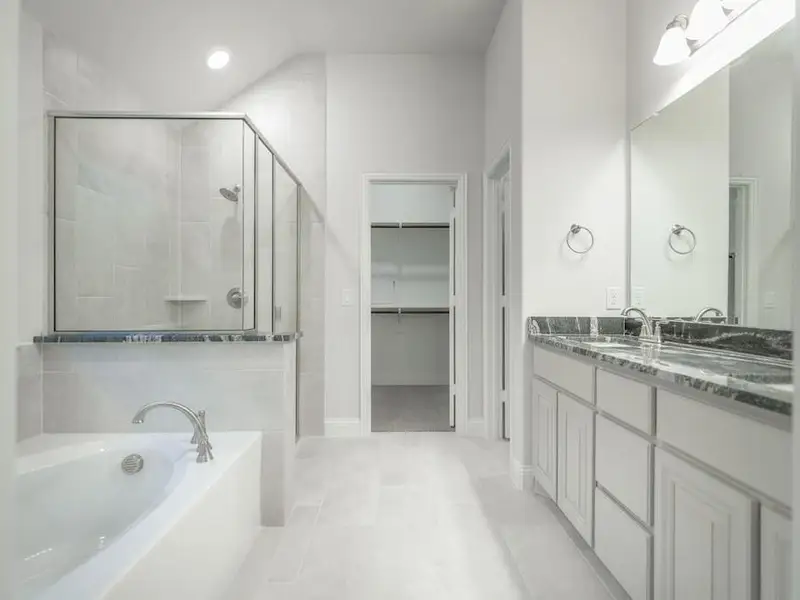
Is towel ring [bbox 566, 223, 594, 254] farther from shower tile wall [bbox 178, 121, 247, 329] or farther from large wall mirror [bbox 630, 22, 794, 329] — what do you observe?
shower tile wall [bbox 178, 121, 247, 329]

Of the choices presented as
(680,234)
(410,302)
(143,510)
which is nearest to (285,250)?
(143,510)

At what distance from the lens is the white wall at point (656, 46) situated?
1649mm

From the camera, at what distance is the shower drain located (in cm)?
177

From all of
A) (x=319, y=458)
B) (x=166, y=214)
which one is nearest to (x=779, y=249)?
(x=319, y=458)

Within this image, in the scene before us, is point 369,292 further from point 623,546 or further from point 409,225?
point 623,546

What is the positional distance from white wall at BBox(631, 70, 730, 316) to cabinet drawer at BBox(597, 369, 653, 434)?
683mm

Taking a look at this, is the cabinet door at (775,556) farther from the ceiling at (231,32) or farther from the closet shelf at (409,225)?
the closet shelf at (409,225)

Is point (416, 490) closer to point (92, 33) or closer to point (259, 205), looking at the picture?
point (259, 205)

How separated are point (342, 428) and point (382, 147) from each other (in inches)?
84.6

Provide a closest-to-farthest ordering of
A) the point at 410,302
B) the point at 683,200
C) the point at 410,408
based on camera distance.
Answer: the point at 683,200 → the point at 410,408 → the point at 410,302

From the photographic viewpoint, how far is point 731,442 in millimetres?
1001

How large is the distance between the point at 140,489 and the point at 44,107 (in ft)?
5.62

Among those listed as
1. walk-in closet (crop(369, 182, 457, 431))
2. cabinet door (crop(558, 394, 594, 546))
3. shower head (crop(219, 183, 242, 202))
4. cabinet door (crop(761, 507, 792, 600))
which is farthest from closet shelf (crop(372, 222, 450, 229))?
cabinet door (crop(761, 507, 792, 600))

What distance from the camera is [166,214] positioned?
269 cm
